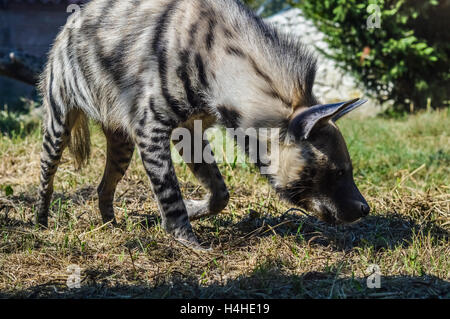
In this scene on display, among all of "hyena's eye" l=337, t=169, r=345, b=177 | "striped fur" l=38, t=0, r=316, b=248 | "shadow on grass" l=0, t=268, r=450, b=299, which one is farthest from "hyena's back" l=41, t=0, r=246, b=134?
"shadow on grass" l=0, t=268, r=450, b=299

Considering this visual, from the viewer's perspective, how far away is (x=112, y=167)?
4.25m

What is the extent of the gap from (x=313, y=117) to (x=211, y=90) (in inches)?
26.7

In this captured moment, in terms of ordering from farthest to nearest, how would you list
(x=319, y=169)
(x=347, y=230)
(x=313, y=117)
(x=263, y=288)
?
(x=347, y=230)
(x=319, y=169)
(x=313, y=117)
(x=263, y=288)

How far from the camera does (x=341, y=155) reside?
3297 millimetres

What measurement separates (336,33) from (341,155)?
6163 millimetres

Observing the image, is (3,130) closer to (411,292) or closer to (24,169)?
(24,169)

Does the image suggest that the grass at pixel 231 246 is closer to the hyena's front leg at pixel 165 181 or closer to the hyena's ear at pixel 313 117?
the hyena's front leg at pixel 165 181

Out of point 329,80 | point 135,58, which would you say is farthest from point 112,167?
point 329,80

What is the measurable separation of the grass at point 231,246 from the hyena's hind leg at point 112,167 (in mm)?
112

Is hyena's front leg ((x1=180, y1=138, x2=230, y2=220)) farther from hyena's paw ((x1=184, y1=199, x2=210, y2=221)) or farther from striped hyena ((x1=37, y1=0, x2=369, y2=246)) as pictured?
striped hyena ((x1=37, y1=0, x2=369, y2=246))

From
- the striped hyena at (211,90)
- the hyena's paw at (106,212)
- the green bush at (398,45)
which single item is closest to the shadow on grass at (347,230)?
Answer: the striped hyena at (211,90)

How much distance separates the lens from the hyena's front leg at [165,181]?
353cm

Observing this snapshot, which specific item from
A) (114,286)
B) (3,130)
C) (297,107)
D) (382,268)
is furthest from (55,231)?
(3,130)

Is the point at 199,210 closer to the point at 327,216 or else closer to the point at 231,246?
the point at 231,246
